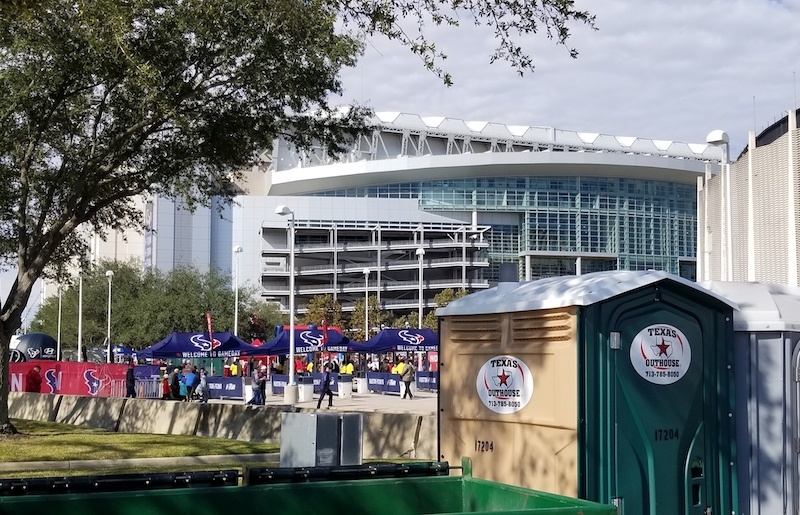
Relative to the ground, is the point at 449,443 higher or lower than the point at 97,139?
lower

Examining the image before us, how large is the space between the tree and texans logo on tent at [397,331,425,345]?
55.5 feet

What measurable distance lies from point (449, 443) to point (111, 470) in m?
8.35

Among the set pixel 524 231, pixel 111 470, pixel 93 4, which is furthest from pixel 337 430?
pixel 524 231

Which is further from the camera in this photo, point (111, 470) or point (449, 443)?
point (111, 470)

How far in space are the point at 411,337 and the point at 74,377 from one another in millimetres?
12656

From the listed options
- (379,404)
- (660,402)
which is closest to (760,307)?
(660,402)

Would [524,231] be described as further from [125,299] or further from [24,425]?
[24,425]

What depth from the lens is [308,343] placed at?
40031mm

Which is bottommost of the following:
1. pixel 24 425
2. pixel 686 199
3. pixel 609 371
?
pixel 24 425

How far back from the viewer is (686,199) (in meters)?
132

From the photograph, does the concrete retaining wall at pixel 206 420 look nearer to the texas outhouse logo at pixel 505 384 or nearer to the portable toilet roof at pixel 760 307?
the texas outhouse logo at pixel 505 384

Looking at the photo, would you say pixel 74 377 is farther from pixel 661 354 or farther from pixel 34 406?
pixel 661 354

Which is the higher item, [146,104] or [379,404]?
[146,104]

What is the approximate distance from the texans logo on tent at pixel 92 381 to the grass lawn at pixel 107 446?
14012 millimetres
